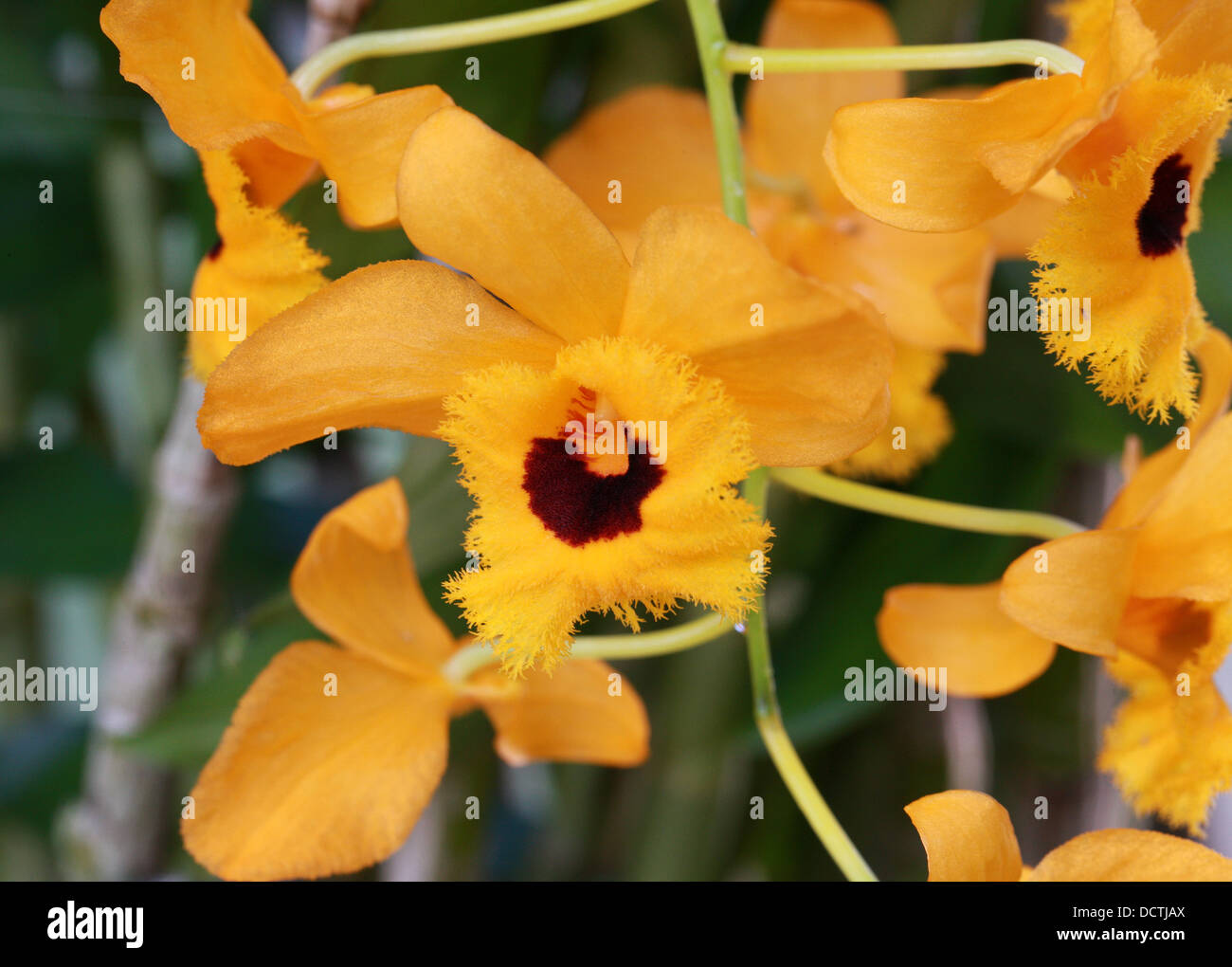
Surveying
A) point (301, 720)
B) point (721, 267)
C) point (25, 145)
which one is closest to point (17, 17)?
point (25, 145)

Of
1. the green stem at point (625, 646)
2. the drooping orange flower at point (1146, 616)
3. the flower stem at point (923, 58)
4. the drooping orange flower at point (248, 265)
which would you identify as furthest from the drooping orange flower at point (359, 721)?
the flower stem at point (923, 58)

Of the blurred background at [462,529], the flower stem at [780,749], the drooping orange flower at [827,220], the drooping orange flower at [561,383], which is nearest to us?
the drooping orange flower at [561,383]

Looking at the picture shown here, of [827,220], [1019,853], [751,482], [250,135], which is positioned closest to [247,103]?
[250,135]

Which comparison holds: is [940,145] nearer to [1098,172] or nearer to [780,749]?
[1098,172]

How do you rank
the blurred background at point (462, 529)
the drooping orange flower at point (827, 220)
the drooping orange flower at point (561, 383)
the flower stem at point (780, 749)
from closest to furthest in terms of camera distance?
the drooping orange flower at point (561, 383) < the flower stem at point (780, 749) < the drooping orange flower at point (827, 220) < the blurred background at point (462, 529)

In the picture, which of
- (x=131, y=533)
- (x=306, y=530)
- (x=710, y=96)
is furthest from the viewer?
(x=306, y=530)

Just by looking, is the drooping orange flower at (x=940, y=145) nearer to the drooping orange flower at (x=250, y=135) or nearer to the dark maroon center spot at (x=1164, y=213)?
the dark maroon center spot at (x=1164, y=213)
